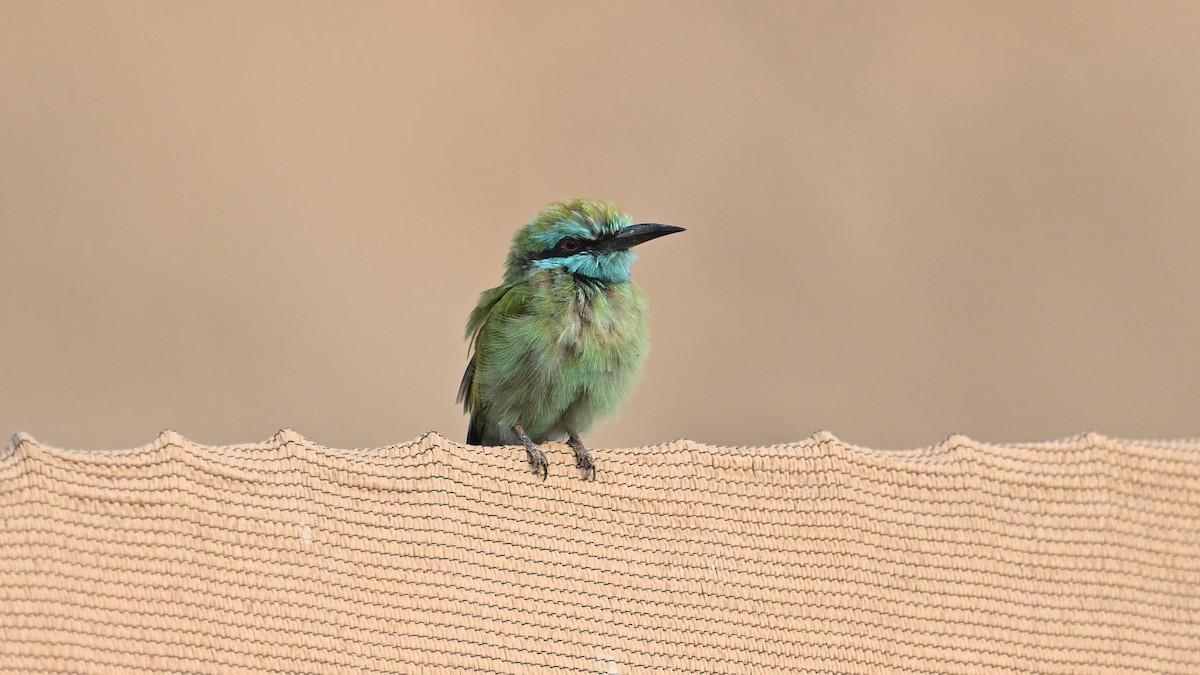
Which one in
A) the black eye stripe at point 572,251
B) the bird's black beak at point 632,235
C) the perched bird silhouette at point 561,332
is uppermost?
the bird's black beak at point 632,235

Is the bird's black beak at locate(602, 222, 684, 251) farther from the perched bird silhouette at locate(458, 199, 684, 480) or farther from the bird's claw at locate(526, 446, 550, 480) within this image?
the bird's claw at locate(526, 446, 550, 480)

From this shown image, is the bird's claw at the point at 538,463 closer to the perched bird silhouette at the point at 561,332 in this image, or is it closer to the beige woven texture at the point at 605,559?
the beige woven texture at the point at 605,559

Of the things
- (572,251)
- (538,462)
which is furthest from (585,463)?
(572,251)

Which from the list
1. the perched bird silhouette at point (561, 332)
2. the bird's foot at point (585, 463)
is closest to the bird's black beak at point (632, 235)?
the perched bird silhouette at point (561, 332)

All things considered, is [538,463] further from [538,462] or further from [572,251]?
[572,251]

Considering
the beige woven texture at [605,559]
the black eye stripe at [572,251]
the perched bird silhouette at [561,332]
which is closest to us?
the beige woven texture at [605,559]

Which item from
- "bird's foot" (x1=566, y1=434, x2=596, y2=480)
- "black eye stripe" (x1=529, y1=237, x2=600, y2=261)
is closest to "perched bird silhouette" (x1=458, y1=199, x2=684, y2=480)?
"black eye stripe" (x1=529, y1=237, x2=600, y2=261)

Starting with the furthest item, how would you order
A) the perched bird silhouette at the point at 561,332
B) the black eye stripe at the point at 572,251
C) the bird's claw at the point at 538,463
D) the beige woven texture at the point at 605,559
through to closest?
the black eye stripe at the point at 572,251 < the perched bird silhouette at the point at 561,332 < the bird's claw at the point at 538,463 < the beige woven texture at the point at 605,559

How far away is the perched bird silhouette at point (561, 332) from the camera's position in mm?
1801

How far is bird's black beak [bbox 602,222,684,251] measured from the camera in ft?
6.29

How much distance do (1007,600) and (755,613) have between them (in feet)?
0.96

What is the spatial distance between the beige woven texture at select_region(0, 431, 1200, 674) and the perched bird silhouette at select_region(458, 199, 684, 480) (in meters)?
0.54

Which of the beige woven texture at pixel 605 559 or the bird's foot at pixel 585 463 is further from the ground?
the bird's foot at pixel 585 463

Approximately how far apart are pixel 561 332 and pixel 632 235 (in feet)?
0.74
